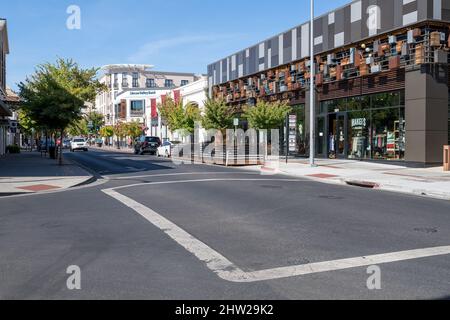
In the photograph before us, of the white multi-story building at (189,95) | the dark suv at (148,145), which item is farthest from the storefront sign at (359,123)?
the dark suv at (148,145)

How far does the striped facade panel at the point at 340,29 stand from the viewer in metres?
24.7

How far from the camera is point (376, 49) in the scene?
27.5m

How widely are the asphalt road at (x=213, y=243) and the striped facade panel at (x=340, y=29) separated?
13.7 meters

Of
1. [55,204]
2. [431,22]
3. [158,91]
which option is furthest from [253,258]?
[158,91]

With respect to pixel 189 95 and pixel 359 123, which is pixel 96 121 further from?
pixel 359 123

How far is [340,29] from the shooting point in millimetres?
30578

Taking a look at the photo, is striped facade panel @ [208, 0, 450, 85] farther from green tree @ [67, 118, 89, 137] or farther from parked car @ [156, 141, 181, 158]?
green tree @ [67, 118, 89, 137]

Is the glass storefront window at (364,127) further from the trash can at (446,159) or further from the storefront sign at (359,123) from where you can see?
the trash can at (446,159)

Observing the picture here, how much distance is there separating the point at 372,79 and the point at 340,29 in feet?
14.0

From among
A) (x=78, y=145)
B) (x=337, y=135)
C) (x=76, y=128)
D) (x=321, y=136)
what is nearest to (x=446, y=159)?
(x=337, y=135)

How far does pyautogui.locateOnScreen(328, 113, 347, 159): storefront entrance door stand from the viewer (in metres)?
31.2

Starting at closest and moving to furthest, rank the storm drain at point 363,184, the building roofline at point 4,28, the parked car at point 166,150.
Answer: the storm drain at point 363,184 < the parked car at point 166,150 < the building roofline at point 4,28
